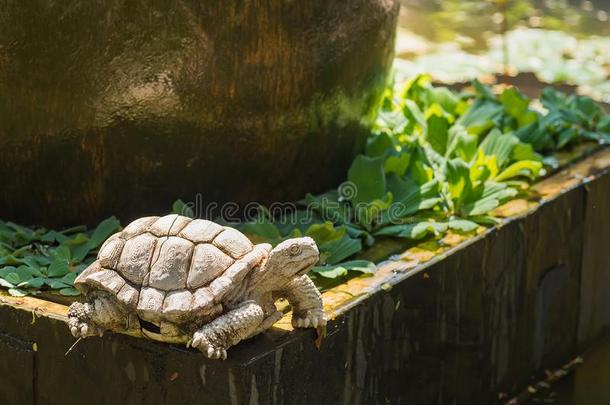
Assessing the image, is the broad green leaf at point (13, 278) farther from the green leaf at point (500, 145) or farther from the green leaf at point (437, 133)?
the green leaf at point (500, 145)

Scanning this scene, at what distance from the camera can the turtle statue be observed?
3.19 meters

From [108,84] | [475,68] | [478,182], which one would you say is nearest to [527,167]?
[478,182]

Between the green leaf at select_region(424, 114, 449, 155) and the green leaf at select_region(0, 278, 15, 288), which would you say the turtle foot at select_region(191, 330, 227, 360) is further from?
the green leaf at select_region(424, 114, 449, 155)

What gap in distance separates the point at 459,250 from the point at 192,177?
3.09ft

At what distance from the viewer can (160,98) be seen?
400 centimetres

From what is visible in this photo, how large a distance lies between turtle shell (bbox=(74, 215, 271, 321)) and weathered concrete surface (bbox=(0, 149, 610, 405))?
183 millimetres

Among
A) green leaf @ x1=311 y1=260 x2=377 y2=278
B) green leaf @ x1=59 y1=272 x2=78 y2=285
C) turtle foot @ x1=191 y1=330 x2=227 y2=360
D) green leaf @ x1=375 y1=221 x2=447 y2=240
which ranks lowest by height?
green leaf @ x1=375 y1=221 x2=447 y2=240

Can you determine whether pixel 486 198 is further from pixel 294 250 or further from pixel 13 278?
pixel 13 278

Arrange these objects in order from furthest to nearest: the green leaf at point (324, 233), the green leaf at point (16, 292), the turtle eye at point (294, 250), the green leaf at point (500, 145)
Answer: the green leaf at point (500, 145)
the green leaf at point (324, 233)
the green leaf at point (16, 292)
the turtle eye at point (294, 250)

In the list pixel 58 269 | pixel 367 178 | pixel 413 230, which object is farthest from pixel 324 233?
pixel 58 269

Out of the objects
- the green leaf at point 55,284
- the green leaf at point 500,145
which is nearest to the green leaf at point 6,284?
the green leaf at point 55,284

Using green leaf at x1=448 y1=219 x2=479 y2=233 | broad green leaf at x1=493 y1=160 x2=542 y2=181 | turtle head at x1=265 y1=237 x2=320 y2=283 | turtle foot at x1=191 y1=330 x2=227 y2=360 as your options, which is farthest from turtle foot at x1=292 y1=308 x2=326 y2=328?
broad green leaf at x1=493 y1=160 x2=542 y2=181

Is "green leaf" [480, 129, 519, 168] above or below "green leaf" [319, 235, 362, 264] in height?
above

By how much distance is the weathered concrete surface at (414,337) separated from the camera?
338 cm
